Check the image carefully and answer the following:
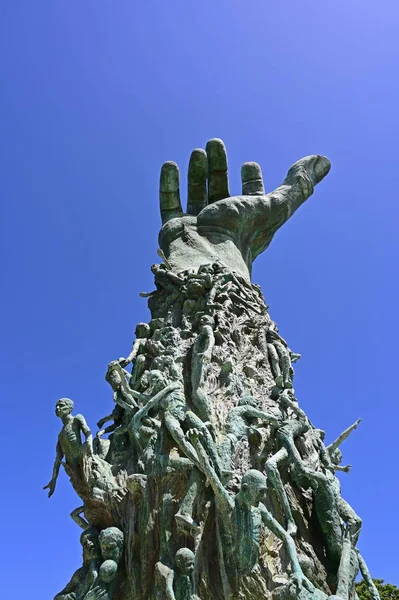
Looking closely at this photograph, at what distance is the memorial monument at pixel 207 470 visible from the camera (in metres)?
4.29

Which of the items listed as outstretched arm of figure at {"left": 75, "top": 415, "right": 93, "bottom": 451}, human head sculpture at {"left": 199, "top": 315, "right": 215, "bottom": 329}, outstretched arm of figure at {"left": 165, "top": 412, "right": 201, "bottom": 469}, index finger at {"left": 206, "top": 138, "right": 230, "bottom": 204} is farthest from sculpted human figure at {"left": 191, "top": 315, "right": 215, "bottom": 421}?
index finger at {"left": 206, "top": 138, "right": 230, "bottom": 204}

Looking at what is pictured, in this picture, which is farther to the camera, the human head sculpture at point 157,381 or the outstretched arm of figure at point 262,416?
the human head sculpture at point 157,381

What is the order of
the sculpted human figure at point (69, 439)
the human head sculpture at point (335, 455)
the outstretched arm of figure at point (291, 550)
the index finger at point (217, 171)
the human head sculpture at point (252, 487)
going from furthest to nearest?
the index finger at point (217, 171), the human head sculpture at point (335, 455), the sculpted human figure at point (69, 439), the human head sculpture at point (252, 487), the outstretched arm of figure at point (291, 550)

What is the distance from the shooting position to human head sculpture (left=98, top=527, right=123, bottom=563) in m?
4.55

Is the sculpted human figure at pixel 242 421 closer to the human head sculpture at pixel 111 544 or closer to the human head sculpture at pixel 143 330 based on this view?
the human head sculpture at pixel 111 544

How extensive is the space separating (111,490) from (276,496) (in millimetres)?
1590

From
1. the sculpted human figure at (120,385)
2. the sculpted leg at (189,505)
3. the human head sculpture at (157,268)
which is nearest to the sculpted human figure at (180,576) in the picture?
the sculpted leg at (189,505)

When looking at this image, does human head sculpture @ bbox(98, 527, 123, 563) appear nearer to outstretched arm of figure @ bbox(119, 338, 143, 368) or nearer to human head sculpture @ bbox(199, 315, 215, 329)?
outstretched arm of figure @ bbox(119, 338, 143, 368)

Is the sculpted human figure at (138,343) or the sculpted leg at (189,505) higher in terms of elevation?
the sculpted human figure at (138,343)

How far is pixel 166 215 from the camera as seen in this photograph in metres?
10.6

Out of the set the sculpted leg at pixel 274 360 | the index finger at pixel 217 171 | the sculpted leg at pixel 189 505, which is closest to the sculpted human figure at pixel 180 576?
the sculpted leg at pixel 189 505

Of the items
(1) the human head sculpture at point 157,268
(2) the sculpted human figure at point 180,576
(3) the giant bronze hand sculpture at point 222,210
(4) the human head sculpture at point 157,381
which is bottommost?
(2) the sculpted human figure at point 180,576

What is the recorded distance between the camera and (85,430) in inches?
215

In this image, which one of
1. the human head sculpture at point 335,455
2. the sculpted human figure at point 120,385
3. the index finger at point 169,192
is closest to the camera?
the sculpted human figure at point 120,385
